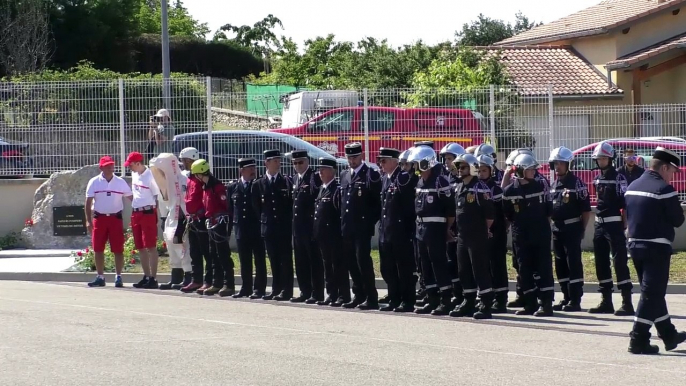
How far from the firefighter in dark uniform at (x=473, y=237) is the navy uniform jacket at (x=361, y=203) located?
4.29 feet

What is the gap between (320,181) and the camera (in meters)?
15.8

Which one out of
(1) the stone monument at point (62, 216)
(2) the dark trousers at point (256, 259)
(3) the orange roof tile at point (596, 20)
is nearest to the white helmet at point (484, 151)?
(2) the dark trousers at point (256, 259)

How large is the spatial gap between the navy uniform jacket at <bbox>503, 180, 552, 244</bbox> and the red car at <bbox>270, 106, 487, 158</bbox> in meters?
7.01

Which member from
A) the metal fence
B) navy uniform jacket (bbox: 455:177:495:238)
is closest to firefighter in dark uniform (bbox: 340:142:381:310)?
navy uniform jacket (bbox: 455:177:495:238)

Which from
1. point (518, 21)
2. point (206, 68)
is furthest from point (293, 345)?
point (518, 21)

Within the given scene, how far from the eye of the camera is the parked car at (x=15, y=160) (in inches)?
909

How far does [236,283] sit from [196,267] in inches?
64.8

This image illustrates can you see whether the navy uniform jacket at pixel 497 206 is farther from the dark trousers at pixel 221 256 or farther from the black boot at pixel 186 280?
the black boot at pixel 186 280

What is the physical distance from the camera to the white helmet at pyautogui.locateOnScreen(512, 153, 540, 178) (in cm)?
1454

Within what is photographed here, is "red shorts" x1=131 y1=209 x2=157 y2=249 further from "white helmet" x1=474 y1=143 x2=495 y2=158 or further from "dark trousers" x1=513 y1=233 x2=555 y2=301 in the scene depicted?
"dark trousers" x1=513 y1=233 x2=555 y2=301

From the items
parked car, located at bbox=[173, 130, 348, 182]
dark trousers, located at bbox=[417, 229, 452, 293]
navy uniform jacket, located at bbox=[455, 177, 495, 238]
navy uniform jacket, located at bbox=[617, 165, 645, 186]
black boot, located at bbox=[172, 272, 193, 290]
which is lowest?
black boot, located at bbox=[172, 272, 193, 290]

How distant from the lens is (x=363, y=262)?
1480 cm

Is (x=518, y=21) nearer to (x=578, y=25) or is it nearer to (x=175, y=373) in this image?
(x=578, y=25)

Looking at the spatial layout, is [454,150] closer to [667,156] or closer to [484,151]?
[484,151]
